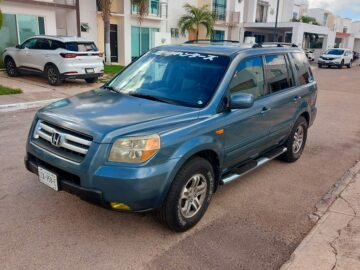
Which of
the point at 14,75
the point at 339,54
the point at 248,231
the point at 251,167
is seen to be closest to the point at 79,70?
the point at 14,75

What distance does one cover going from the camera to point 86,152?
305 centimetres

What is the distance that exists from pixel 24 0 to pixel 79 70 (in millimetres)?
5967

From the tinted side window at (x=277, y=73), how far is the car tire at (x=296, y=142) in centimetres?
73

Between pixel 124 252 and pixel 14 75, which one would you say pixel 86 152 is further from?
pixel 14 75

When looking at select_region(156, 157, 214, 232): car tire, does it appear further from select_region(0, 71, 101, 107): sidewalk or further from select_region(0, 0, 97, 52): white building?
select_region(0, 0, 97, 52): white building

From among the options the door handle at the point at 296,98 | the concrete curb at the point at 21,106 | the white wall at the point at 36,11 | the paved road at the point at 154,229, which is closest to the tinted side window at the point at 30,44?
the white wall at the point at 36,11

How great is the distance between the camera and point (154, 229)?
3598mm

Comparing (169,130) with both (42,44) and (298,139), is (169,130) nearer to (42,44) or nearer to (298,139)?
(298,139)

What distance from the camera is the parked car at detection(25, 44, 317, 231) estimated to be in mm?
3020

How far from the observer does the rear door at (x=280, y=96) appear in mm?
4699

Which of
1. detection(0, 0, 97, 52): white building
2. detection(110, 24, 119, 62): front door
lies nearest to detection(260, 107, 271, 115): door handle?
detection(0, 0, 97, 52): white building

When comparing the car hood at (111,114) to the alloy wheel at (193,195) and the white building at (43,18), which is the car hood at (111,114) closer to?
the alloy wheel at (193,195)

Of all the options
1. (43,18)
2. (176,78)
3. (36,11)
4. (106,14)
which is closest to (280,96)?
(176,78)

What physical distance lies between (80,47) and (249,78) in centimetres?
923
